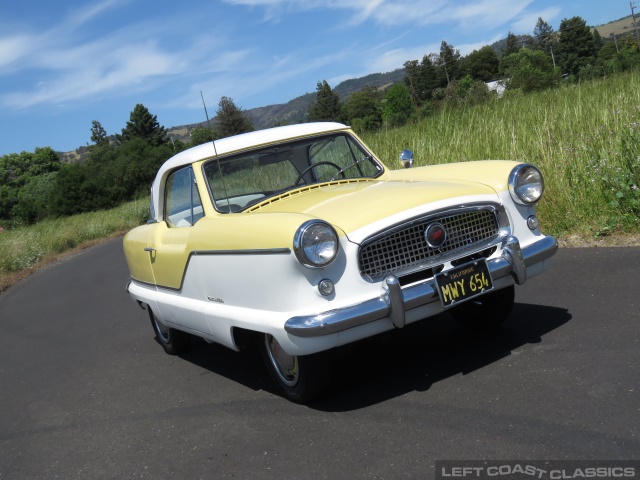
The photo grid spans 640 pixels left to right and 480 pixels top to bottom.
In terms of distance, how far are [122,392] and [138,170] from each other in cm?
7491

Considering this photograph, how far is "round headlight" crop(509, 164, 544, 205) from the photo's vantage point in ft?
15.0

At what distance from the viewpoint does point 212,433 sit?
417 cm

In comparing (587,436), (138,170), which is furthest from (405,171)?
(138,170)

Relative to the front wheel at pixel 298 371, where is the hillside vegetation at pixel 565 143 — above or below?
above

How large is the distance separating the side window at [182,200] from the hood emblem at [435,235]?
1793 millimetres

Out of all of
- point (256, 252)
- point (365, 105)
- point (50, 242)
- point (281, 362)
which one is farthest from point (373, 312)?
point (365, 105)

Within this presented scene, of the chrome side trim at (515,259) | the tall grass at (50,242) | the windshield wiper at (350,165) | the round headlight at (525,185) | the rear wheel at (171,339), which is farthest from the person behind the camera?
the tall grass at (50,242)

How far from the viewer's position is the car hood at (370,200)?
402 centimetres

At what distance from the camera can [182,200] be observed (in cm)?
543

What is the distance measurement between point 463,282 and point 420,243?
34 centimetres

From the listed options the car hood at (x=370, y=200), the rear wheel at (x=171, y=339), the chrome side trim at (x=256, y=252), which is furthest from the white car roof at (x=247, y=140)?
the rear wheel at (x=171, y=339)

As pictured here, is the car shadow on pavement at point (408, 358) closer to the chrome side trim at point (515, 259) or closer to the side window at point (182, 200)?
the chrome side trim at point (515, 259)

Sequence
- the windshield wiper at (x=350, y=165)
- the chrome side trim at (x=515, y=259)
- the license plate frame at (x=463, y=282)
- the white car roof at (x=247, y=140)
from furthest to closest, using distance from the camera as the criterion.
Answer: the windshield wiper at (x=350, y=165), the white car roof at (x=247, y=140), the chrome side trim at (x=515, y=259), the license plate frame at (x=463, y=282)

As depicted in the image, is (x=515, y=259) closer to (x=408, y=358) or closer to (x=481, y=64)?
(x=408, y=358)
